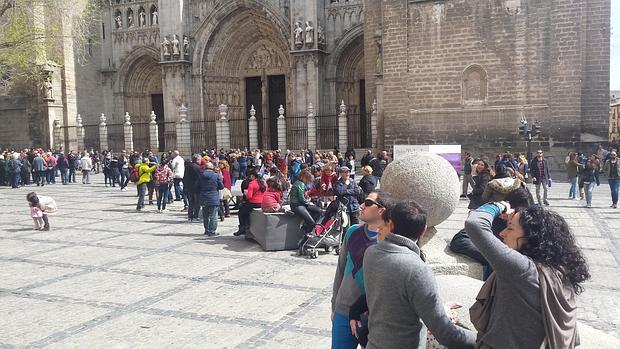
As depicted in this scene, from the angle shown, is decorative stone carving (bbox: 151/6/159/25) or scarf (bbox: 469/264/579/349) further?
decorative stone carving (bbox: 151/6/159/25)

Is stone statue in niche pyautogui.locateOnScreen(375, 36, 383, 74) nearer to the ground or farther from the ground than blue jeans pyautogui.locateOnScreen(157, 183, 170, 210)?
farther from the ground

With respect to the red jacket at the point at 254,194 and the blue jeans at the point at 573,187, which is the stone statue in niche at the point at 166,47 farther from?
the blue jeans at the point at 573,187

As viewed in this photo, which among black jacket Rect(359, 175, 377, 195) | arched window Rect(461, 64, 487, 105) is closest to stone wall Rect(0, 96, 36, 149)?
arched window Rect(461, 64, 487, 105)

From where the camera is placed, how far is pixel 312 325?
18.0 feet

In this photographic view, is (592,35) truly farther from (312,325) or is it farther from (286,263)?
(312,325)

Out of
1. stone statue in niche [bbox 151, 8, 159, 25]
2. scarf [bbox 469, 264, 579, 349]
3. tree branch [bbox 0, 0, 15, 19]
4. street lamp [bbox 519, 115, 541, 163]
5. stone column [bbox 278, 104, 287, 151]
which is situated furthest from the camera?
stone statue in niche [bbox 151, 8, 159, 25]

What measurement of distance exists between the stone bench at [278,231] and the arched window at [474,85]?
568 inches

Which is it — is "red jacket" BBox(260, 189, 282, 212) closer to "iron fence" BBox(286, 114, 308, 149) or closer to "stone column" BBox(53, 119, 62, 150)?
"iron fence" BBox(286, 114, 308, 149)

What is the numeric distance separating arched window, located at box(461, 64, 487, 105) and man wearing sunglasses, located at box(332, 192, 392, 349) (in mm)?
19104

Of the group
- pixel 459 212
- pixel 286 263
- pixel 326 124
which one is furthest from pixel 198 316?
pixel 326 124

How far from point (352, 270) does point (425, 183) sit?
292cm

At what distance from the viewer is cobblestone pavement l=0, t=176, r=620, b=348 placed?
5.34 meters

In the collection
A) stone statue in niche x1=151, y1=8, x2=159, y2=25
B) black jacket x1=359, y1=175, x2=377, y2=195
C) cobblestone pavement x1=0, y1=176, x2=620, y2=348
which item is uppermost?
stone statue in niche x1=151, y1=8, x2=159, y2=25

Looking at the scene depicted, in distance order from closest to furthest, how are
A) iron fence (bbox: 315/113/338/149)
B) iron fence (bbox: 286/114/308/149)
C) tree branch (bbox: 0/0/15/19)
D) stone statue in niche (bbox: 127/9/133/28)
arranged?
tree branch (bbox: 0/0/15/19), iron fence (bbox: 315/113/338/149), iron fence (bbox: 286/114/308/149), stone statue in niche (bbox: 127/9/133/28)
